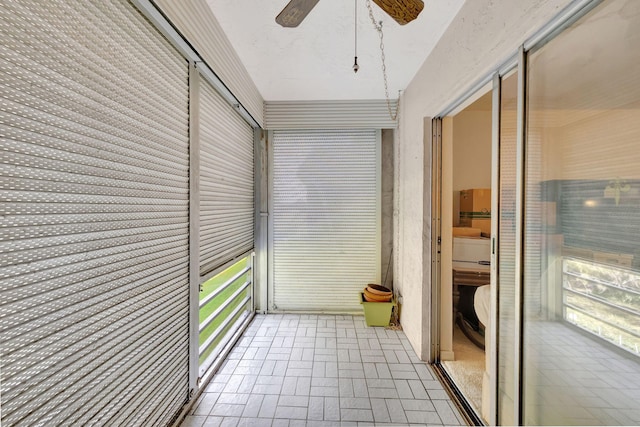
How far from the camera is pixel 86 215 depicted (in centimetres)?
101

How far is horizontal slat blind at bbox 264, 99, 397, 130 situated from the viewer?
3240 mm

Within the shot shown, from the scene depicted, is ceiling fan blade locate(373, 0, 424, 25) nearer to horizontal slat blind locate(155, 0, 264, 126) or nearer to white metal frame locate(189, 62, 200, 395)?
horizontal slat blind locate(155, 0, 264, 126)

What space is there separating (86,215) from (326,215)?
262 centimetres

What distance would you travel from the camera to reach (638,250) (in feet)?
2.57

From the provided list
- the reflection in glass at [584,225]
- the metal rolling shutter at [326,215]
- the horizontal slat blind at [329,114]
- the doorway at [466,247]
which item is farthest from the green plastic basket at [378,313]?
the horizontal slat blind at [329,114]

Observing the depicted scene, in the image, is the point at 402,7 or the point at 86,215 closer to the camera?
the point at 86,215

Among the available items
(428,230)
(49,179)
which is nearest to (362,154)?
(428,230)

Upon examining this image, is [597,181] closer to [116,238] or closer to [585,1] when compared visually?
[585,1]

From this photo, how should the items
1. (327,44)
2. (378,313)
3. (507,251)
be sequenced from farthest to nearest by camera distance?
1. (378,313)
2. (327,44)
3. (507,251)

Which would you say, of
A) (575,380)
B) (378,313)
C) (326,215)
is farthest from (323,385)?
(326,215)

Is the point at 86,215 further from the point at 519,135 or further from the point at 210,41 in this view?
the point at 519,135

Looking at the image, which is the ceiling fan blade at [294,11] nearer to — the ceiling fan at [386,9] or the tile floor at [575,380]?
the ceiling fan at [386,9]

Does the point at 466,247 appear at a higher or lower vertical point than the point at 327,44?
lower

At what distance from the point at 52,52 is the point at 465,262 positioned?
3250 millimetres
